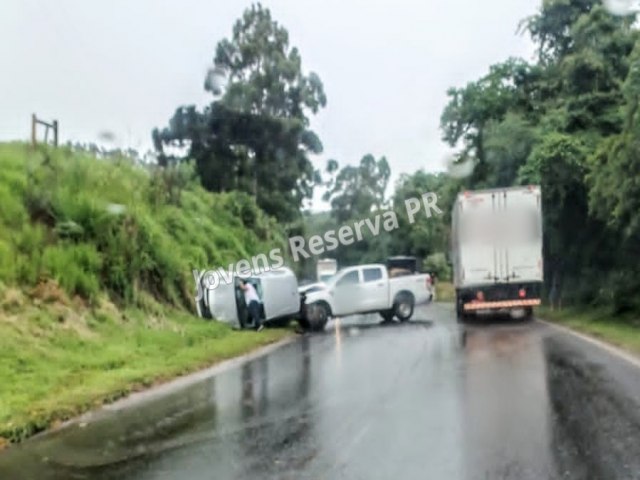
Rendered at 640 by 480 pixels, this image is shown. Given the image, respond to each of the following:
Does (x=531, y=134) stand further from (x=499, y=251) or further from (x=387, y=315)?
(x=387, y=315)

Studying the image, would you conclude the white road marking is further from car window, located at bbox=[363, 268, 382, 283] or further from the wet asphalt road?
car window, located at bbox=[363, 268, 382, 283]

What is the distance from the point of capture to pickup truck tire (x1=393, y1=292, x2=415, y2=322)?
27.5 meters

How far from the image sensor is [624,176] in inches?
765

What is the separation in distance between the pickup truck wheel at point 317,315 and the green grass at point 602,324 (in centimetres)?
749

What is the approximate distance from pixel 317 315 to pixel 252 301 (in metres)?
3.17

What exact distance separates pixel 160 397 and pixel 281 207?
3146 cm

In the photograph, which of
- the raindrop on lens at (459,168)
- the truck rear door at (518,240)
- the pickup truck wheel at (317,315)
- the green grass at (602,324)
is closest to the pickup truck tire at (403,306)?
the pickup truck wheel at (317,315)

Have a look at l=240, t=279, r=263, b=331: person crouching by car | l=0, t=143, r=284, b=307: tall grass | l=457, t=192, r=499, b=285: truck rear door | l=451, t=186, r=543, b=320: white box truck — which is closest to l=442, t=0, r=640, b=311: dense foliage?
l=451, t=186, r=543, b=320: white box truck

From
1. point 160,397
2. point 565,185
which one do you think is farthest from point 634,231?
point 160,397

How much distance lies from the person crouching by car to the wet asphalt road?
7.67 m

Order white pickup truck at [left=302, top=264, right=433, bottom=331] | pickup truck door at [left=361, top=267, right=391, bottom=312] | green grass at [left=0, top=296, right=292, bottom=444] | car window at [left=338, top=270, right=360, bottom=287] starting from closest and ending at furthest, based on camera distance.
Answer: green grass at [left=0, top=296, right=292, bottom=444] < white pickup truck at [left=302, top=264, right=433, bottom=331] < car window at [left=338, top=270, right=360, bottom=287] < pickup truck door at [left=361, top=267, right=391, bottom=312]

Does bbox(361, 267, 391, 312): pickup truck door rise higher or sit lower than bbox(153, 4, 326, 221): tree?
lower

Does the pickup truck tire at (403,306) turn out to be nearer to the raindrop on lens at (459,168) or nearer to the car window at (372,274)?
the car window at (372,274)

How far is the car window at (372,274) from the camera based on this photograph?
26.9 m
